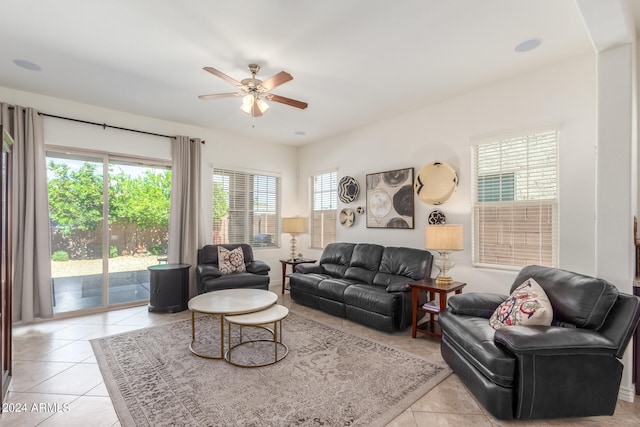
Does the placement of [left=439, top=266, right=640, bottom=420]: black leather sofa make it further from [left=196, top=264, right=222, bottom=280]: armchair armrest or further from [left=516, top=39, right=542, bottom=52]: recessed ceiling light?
[left=196, top=264, right=222, bottom=280]: armchair armrest

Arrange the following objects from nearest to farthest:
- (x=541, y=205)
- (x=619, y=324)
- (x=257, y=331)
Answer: (x=619, y=324), (x=541, y=205), (x=257, y=331)

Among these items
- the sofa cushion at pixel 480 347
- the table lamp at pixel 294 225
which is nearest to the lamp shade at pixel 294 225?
the table lamp at pixel 294 225

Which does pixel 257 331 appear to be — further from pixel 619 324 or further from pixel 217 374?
pixel 619 324

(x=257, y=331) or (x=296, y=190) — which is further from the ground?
(x=296, y=190)

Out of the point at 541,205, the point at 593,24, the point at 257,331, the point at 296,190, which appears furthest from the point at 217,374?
the point at 296,190

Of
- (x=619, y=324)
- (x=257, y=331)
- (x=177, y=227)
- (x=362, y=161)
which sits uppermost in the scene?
(x=362, y=161)

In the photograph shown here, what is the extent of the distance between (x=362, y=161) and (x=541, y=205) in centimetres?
270

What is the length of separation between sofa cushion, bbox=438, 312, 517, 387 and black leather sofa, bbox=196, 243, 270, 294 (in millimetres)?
2890

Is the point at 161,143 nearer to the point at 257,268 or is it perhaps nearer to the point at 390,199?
the point at 257,268

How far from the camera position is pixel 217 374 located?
2643 mm

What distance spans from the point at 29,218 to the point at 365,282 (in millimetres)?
4360

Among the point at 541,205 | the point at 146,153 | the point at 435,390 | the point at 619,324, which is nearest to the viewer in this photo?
the point at 619,324

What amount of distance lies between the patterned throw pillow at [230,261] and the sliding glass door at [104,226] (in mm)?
968

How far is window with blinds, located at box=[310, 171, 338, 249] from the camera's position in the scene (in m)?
5.92
